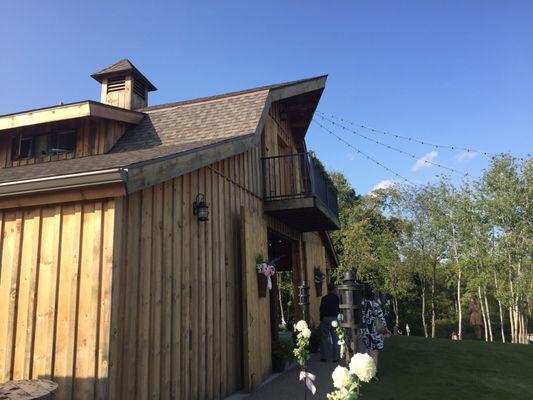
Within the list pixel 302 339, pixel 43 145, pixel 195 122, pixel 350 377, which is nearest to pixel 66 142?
pixel 43 145

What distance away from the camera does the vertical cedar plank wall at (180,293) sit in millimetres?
4297

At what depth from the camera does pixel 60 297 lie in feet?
13.6

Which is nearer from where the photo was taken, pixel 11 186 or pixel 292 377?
pixel 11 186

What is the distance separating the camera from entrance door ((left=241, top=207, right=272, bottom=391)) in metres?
6.61

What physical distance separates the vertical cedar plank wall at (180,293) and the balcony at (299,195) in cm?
162

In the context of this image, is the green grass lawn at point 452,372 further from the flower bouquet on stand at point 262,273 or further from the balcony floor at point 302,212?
the balcony floor at point 302,212

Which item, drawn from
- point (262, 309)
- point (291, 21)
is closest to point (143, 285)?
point (262, 309)

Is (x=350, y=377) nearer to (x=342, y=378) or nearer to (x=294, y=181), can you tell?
(x=342, y=378)

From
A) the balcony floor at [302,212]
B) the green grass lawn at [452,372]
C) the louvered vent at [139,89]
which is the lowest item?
the green grass lawn at [452,372]

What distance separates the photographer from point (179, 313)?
5.19 meters

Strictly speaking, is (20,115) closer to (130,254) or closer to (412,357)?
(130,254)

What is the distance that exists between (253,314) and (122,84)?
24.9 ft

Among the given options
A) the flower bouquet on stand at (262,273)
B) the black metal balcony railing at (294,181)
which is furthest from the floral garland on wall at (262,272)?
the black metal balcony railing at (294,181)

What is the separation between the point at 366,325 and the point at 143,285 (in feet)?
14.7
